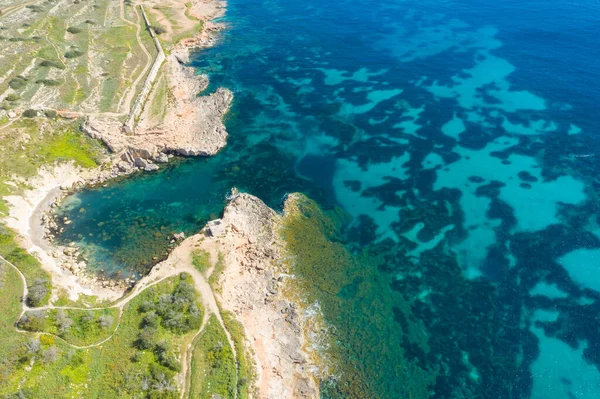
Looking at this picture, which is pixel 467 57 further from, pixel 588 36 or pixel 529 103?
pixel 588 36

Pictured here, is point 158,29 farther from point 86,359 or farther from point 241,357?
point 241,357

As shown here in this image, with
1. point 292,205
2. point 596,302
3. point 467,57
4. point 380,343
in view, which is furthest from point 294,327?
point 467,57

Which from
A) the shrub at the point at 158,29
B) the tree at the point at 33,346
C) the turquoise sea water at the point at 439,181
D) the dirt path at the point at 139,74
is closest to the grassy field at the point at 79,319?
the tree at the point at 33,346

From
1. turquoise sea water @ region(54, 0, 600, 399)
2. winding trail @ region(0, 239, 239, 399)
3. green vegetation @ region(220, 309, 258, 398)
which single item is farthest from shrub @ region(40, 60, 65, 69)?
green vegetation @ region(220, 309, 258, 398)

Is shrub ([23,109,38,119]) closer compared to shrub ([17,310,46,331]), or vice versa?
shrub ([17,310,46,331])

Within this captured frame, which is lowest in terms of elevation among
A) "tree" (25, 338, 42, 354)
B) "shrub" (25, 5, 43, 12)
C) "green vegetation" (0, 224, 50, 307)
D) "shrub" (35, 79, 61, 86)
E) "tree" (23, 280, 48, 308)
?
"green vegetation" (0, 224, 50, 307)

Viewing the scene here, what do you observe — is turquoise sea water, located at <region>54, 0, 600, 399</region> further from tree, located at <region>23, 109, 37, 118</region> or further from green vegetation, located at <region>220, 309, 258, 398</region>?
tree, located at <region>23, 109, 37, 118</region>

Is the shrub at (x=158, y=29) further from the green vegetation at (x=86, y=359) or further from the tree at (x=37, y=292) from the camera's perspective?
the green vegetation at (x=86, y=359)
